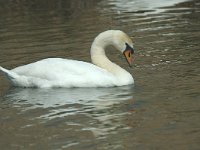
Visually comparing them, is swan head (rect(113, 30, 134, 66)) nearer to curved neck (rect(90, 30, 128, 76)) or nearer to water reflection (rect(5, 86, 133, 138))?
curved neck (rect(90, 30, 128, 76))

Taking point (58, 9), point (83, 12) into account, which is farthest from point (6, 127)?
point (58, 9)

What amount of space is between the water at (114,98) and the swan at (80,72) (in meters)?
0.16

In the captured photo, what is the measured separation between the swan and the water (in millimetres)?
160

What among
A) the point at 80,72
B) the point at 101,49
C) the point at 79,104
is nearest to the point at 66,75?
the point at 80,72

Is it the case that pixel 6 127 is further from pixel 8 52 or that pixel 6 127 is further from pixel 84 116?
pixel 8 52

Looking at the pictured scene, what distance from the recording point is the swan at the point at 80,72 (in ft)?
41.2

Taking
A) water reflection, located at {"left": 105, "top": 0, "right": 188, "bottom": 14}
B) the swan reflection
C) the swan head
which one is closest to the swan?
the swan head

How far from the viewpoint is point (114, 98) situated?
38.3ft

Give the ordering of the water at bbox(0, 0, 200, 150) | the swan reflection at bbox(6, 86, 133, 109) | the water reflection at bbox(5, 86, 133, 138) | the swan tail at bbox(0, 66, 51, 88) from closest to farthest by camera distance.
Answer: the water at bbox(0, 0, 200, 150) → the water reflection at bbox(5, 86, 133, 138) → the swan reflection at bbox(6, 86, 133, 109) → the swan tail at bbox(0, 66, 51, 88)

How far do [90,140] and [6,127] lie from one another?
4.76ft

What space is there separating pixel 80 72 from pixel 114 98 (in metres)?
1.12

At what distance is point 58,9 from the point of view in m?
28.3

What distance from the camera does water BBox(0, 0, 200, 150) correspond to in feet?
30.3

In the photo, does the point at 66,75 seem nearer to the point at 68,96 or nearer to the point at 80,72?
the point at 80,72
